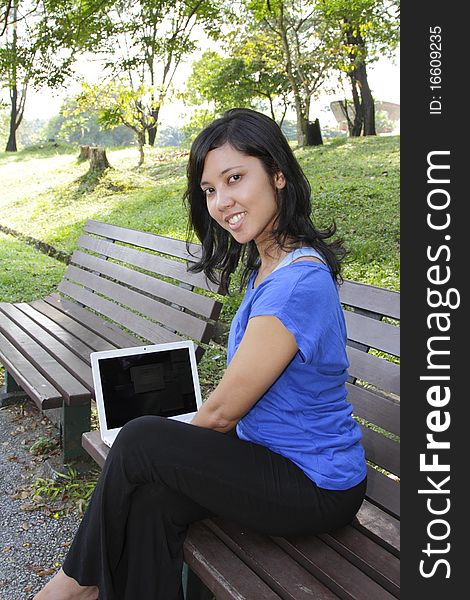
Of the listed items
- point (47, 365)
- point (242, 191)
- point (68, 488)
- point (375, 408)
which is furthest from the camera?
point (47, 365)

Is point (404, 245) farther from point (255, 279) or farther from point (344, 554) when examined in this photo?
point (344, 554)

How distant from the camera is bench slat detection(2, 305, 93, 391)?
343cm

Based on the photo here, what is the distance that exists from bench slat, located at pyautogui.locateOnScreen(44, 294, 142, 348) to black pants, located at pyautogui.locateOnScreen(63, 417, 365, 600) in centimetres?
190

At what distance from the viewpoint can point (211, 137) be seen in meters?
2.21

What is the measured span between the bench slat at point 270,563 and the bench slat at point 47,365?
1243mm

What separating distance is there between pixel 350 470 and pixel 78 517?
1.60 meters

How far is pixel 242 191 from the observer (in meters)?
2.17

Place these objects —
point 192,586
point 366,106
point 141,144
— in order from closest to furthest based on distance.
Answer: point 192,586, point 141,144, point 366,106

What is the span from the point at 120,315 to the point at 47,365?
0.72m

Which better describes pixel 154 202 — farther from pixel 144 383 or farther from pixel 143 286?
pixel 144 383

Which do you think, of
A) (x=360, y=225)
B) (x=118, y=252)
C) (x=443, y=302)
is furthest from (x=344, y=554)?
(x=360, y=225)

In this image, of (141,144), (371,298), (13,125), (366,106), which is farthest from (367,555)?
(13,125)

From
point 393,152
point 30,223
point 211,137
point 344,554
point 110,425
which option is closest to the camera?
point 344,554

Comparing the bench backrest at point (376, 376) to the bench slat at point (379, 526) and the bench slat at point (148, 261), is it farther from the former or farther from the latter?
the bench slat at point (148, 261)
